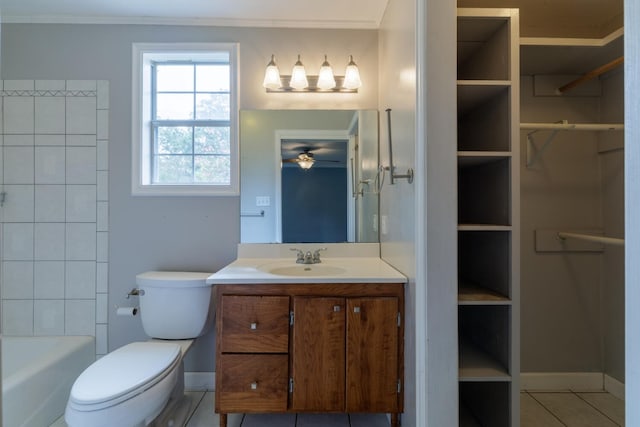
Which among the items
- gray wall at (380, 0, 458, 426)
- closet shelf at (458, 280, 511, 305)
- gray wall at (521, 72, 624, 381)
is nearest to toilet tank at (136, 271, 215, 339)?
gray wall at (380, 0, 458, 426)

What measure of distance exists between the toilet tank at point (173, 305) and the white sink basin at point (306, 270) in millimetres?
426

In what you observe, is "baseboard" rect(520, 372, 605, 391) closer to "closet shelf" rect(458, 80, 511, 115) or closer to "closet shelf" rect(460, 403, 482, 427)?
"closet shelf" rect(460, 403, 482, 427)

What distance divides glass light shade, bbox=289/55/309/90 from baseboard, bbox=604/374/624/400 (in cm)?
259

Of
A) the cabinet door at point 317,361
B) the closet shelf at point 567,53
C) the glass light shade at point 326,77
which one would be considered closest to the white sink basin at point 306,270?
the cabinet door at point 317,361

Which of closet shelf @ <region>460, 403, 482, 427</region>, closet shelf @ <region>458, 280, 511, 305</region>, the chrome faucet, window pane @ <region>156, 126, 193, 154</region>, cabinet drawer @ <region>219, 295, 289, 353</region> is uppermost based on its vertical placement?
window pane @ <region>156, 126, 193, 154</region>

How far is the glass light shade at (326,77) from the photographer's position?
2006mm

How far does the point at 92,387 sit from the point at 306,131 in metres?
1.69

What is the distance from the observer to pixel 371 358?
1.51 metres

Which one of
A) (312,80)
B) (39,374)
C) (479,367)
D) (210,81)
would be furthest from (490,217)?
(39,374)

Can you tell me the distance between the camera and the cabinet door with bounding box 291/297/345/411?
1.51 metres

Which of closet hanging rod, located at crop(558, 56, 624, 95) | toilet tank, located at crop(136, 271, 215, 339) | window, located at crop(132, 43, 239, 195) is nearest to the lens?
closet hanging rod, located at crop(558, 56, 624, 95)

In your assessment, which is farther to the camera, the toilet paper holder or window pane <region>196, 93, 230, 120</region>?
window pane <region>196, 93, 230, 120</region>

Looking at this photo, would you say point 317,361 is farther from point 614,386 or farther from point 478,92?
point 614,386

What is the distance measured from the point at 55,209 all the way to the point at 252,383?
1.69 metres
